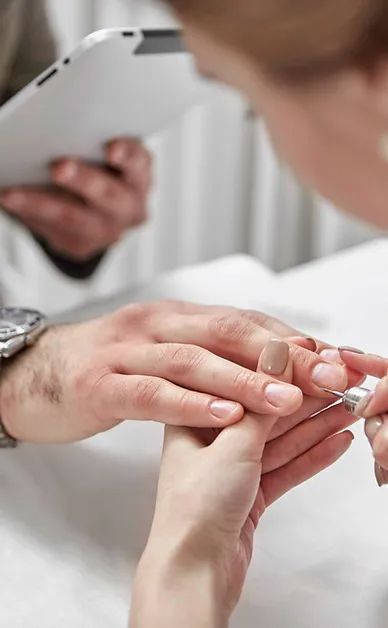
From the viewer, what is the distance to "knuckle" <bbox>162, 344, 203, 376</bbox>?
27.0 inches

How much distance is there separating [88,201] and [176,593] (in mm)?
629

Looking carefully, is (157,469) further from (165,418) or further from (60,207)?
(60,207)

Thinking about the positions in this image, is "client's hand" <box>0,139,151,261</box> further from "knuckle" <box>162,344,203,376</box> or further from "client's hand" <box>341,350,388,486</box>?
"client's hand" <box>341,350,388,486</box>

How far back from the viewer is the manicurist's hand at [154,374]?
0.65m

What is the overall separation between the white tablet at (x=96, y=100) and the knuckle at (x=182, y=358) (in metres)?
0.27

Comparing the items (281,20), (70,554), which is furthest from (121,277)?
(281,20)

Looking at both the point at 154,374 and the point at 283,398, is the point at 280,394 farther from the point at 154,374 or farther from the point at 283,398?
the point at 154,374

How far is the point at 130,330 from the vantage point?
0.77 meters

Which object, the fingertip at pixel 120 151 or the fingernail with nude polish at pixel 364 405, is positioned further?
the fingertip at pixel 120 151

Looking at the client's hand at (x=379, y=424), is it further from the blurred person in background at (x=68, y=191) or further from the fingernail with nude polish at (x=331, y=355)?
the blurred person in background at (x=68, y=191)

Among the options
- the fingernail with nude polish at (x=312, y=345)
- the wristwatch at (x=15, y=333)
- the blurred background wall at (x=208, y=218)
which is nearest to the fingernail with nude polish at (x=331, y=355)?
the fingernail with nude polish at (x=312, y=345)

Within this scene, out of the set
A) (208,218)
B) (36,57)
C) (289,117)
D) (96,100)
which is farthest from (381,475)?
(208,218)

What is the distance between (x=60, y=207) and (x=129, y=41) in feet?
0.99

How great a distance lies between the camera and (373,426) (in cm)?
60
